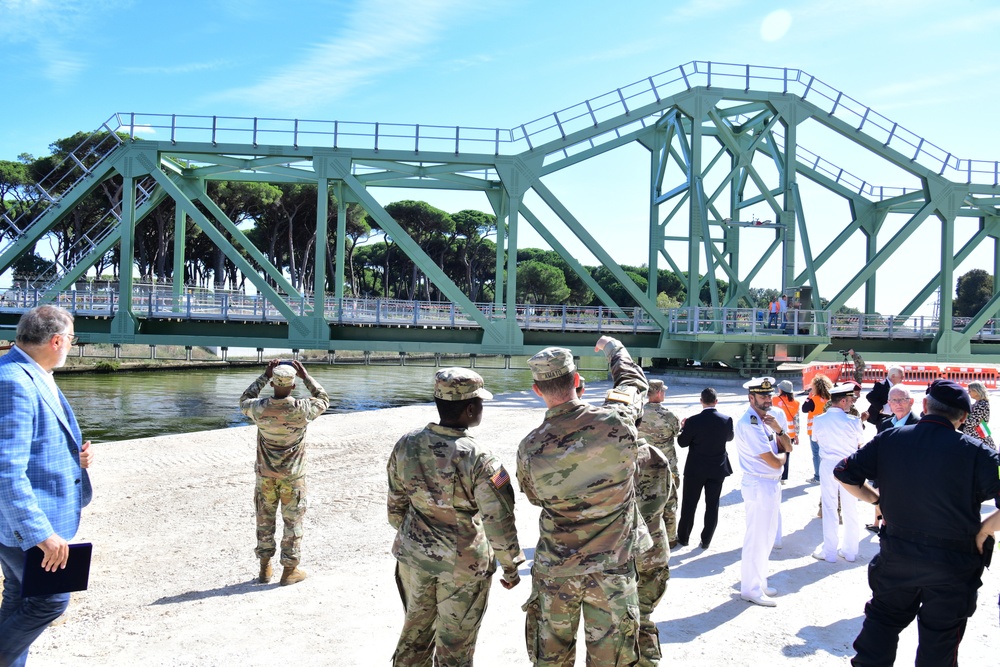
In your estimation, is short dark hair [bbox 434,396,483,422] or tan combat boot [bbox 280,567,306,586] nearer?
short dark hair [bbox 434,396,483,422]

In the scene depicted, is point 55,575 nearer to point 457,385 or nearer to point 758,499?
point 457,385

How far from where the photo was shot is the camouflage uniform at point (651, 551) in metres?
3.77

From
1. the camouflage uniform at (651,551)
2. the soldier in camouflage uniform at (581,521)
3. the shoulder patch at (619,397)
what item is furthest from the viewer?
the camouflage uniform at (651,551)

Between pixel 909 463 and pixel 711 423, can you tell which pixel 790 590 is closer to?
pixel 711 423

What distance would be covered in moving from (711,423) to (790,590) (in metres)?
1.52

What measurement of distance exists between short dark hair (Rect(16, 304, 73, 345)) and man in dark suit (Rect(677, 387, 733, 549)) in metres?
4.91

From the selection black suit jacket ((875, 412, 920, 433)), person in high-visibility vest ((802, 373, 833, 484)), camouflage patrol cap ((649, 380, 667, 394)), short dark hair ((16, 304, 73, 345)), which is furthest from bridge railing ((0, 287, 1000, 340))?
short dark hair ((16, 304, 73, 345))

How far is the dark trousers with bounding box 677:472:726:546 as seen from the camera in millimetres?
6234

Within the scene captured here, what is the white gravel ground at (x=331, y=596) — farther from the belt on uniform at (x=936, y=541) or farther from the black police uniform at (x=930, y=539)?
the belt on uniform at (x=936, y=541)

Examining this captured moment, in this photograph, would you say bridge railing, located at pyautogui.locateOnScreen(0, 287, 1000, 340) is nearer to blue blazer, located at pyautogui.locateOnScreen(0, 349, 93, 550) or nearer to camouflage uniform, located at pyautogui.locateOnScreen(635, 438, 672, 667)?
camouflage uniform, located at pyautogui.locateOnScreen(635, 438, 672, 667)

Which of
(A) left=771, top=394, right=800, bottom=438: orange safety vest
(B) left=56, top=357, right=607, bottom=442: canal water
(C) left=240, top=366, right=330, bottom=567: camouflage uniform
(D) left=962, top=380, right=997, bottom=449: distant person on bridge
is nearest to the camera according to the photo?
(C) left=240, top=366, right=330, bottom=567: camouflage uniform

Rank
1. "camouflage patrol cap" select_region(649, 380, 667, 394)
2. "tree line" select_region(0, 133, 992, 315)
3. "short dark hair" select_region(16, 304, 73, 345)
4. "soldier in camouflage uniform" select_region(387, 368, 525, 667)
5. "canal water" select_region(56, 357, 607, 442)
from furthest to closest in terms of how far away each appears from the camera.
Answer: "tree line" select_region(0, 133, 992, 315) → "canal water" select_region(56, 357, 607, 442) → "camouflage patrol cap" select_region(649, 380, 667, 394) → "soldier in camouflage uniform" select_region(387, 368, 525, 667) → "short dark hair" select_region(16, 304, 73, 345)

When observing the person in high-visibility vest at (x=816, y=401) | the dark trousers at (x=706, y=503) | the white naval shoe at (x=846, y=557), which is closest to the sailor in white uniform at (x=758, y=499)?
the dark trousers at (x=706, y=503)

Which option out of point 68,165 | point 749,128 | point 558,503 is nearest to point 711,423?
point 558,503
